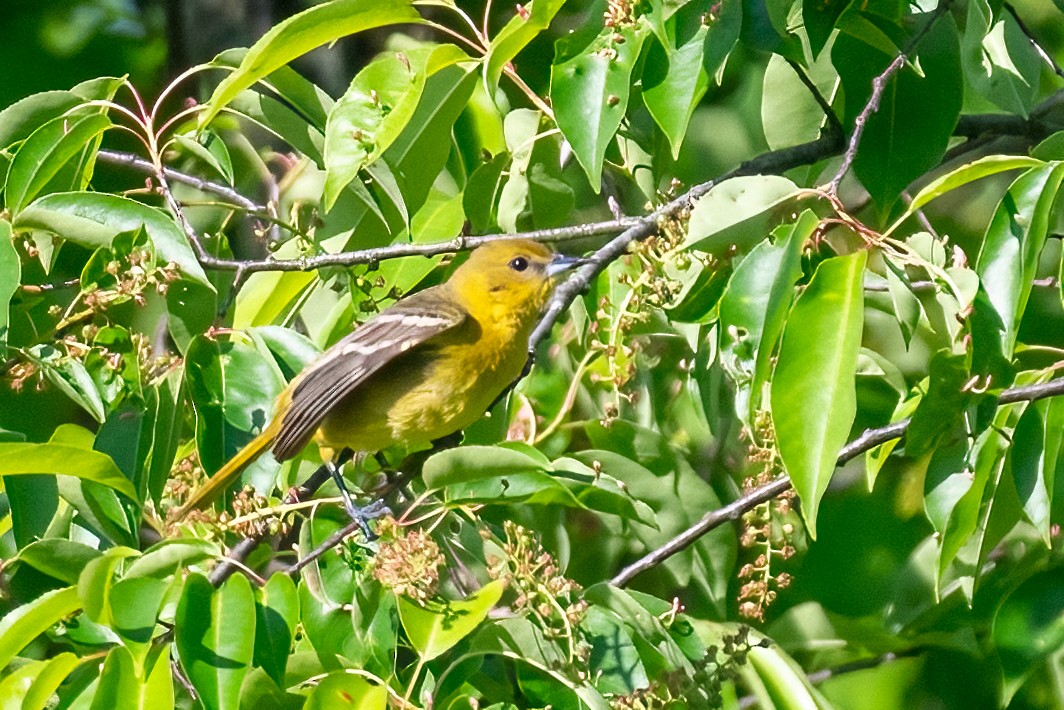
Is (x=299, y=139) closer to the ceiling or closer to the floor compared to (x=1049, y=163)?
closer to the floor

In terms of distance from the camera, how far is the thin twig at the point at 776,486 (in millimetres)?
2766

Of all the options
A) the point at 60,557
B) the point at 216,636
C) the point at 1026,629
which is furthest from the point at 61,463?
the point at 1026,629

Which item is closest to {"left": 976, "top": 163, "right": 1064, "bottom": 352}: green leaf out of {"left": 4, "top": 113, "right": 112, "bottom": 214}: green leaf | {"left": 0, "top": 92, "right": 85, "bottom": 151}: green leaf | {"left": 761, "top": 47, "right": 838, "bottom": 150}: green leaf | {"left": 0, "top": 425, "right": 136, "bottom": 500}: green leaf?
{"left": 761, "top": 47, "right": 838, "bottom": 150}: green leaf

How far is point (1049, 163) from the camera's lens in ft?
7.97

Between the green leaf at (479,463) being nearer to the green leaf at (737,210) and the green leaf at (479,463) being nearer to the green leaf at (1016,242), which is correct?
the green leaf at (737,210)

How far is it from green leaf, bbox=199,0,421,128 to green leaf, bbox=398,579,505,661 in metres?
1.18

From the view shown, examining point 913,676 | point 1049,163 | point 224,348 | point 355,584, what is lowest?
point 913,676

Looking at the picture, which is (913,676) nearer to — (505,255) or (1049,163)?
(505,255)

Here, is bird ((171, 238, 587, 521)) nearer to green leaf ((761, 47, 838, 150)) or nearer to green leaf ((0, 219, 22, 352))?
green leaf ((761, 47, 838, 150))

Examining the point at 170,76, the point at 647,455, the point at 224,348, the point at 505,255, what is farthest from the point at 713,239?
the point at 170,76

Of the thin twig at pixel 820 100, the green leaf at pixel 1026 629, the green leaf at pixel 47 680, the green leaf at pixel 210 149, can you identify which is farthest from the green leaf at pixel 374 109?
the green leaf at pixel 1026 629

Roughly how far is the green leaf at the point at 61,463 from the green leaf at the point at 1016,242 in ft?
5.77

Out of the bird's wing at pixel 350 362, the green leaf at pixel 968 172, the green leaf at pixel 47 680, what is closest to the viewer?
the green leaf at pixel 968 172

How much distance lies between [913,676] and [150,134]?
11.0 ft
